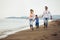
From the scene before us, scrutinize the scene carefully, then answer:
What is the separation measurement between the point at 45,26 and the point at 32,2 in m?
0.81

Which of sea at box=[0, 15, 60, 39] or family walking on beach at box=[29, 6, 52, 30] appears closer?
family walking on beach at box=[29, 6, 52, 30]

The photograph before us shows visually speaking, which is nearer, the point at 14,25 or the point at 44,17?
the point at 44,17

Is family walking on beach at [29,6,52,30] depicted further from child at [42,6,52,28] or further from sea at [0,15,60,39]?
sea at [0,15,60,39]

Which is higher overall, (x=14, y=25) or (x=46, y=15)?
(x=46, y=15)

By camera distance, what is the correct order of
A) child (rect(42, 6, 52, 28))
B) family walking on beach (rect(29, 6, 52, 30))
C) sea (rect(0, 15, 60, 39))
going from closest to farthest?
family walking on beach (rect(29, 6, 52, 30)) < child (rect(42, 6, 52, 28)) < sea (rect(0, 15, 60, 39))

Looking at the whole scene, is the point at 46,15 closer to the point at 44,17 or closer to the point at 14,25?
the point at 44,17

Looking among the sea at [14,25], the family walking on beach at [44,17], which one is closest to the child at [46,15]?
the family walking on beach at [44,17]

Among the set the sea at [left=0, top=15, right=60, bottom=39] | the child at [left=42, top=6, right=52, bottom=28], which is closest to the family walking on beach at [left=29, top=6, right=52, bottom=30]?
the child at [left=42, top=6, right=52, bottom=28]

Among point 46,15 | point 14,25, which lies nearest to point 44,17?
point 46,15

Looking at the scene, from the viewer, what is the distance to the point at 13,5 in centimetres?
625

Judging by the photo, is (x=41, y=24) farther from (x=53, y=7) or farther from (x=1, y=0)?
(x=1, y=0)

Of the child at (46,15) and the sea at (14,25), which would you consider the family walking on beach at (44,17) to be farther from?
the sea at (14,25)

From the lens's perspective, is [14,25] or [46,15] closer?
[46,15]

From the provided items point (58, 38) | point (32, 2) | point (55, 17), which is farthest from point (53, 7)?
point (58, 38)
